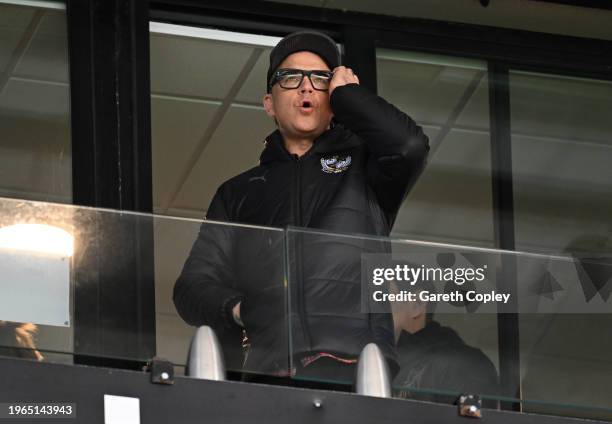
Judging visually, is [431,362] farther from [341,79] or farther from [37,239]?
[37,239]

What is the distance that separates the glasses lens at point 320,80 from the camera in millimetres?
8047

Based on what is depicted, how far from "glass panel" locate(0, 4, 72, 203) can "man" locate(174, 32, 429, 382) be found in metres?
1.38

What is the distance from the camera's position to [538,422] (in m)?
→ 7.28

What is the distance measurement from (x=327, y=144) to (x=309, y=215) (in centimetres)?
34

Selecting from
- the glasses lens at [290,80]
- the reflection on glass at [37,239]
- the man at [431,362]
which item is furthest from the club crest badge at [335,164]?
the reflection on glass at [37,239]

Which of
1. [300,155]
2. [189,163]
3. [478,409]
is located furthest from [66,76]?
[478,409]

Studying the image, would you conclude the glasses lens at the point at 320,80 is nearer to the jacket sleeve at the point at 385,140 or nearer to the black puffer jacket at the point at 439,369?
the jacket sleeve at the point at 385,140

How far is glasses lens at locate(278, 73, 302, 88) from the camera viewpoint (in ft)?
26.5

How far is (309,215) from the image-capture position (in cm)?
770

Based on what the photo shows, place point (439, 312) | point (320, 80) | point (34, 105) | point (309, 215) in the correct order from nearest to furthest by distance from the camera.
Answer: point (439, 312)
point (309, 215)
point (320, 80)
point (34, 105)

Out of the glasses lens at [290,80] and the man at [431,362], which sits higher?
the glasses lens at [290,80]

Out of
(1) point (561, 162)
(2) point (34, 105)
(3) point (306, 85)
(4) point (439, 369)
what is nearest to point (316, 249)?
(4) point (439, 369)

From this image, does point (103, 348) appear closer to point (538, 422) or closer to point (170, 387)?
point (170, 387)

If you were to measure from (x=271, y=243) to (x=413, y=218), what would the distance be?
3.15m
